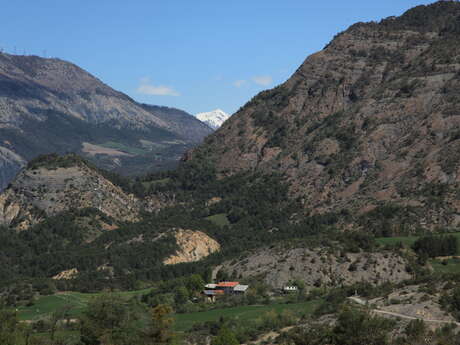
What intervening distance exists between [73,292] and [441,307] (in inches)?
3509

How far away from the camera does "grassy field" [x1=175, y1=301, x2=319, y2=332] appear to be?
4481 inches

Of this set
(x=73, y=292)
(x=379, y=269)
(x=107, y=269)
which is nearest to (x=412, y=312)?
(x=379, y=269)

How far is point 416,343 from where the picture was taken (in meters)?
76.1

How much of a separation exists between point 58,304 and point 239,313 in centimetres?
4125

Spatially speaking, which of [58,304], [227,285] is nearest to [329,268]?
[227,285]

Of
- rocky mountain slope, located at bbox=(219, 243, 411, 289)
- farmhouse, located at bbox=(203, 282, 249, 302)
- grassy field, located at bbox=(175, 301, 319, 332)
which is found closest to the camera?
grassy field, located at bbox=(175, 301, 319, 332)

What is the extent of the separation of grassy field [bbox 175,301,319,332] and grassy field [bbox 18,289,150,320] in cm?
1958

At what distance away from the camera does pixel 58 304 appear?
146 m

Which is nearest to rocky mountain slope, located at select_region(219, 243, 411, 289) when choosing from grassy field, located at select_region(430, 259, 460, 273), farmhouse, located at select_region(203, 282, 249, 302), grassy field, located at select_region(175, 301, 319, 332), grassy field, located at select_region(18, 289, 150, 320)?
grassy field, located at select_region(430, 259, 460, 273)

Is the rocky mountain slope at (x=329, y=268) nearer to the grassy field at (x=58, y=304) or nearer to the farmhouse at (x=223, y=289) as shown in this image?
the farmhouse at (x=223, y=289)

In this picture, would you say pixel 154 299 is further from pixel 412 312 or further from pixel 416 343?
pixel 416 343

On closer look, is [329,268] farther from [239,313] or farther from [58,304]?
[58,304]

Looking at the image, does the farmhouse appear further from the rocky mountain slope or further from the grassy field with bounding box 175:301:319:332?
the grassy field with bounding box 175:301:319:332

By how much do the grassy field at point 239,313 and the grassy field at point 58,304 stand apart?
1958cm
